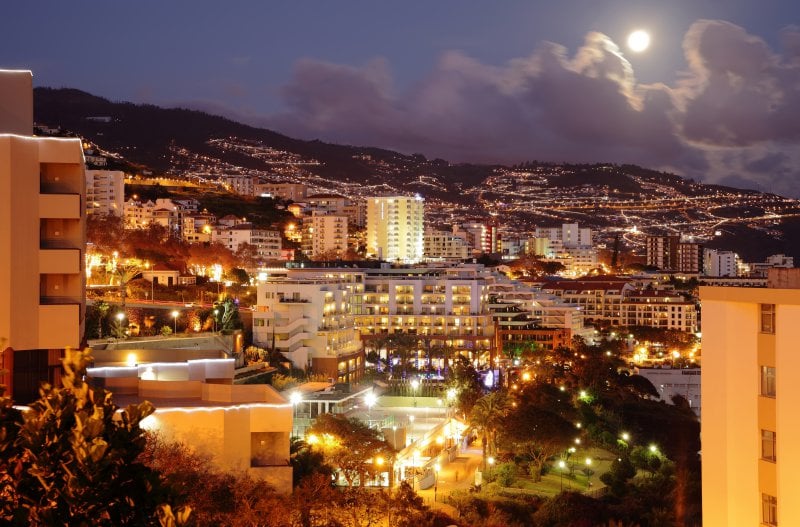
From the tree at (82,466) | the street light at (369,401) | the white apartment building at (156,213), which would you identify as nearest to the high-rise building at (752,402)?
the tree at (82,466)

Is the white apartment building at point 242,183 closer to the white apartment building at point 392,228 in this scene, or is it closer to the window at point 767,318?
the white apartment building at point 392,228

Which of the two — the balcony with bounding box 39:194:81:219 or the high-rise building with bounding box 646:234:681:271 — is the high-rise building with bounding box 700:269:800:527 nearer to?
the balcony with bounding box 39:194:81:219

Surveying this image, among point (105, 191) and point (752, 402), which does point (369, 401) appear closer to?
point (752, 402)

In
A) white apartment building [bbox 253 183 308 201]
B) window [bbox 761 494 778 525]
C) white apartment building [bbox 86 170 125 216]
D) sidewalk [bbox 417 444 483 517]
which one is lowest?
sidewalk [bbox 417 444 483 517]

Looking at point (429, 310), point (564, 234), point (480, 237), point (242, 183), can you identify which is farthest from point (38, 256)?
point (564, 234)

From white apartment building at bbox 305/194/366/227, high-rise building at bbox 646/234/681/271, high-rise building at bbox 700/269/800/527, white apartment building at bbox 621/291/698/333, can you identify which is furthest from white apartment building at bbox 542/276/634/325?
high-rise building at bbox 700/269/800/527
